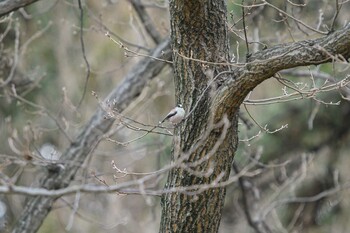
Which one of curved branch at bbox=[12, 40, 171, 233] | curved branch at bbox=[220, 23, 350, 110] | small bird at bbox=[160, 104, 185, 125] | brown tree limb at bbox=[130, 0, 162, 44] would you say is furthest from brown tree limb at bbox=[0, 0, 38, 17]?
brown tree limb at bbox=[130, 0, 162, 44]

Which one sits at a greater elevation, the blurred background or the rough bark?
the blurred background

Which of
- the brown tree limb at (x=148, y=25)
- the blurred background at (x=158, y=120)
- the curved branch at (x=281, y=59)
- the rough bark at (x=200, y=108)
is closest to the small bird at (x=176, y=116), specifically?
the rough bark at (x=200, y=108)

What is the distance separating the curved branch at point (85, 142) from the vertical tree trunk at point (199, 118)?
119 cm

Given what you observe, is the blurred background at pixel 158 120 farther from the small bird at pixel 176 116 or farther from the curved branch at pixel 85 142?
the small bird at pixel 176 116

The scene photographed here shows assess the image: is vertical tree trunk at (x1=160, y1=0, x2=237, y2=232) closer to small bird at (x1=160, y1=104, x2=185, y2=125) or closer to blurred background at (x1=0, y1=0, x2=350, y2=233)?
small bird at (x1=160, y1=104, x2=185, y2=125)

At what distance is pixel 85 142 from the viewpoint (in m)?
5.30

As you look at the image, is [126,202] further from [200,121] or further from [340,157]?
[200,121]

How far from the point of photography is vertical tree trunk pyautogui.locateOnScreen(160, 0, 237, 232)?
3.65 metres

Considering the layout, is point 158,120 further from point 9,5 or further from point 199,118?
point 199,118

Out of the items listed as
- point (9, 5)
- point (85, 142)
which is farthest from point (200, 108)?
point (85, 142)

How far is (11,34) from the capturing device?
7520 millimetres

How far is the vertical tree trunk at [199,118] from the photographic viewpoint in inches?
144

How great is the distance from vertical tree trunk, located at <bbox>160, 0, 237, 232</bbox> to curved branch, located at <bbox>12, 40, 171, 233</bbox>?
1.19 meters

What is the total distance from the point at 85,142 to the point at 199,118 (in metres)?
1.81
